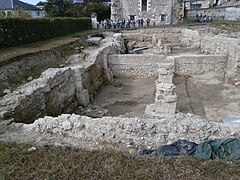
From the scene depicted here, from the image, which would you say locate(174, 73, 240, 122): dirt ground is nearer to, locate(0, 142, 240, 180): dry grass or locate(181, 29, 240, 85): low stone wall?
locate(181, 29, 240, 85): low stone wall

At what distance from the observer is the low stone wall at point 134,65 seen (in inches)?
589

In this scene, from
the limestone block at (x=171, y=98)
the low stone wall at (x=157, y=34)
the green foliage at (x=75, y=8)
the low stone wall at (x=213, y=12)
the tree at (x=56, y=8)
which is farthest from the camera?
the low stone wall at (x=213, y=12)

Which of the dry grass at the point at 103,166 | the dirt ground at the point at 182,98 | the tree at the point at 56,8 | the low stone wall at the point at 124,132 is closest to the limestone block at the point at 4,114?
the low stone wall at the point at 124,132

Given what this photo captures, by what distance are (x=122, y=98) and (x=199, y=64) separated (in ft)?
19.5

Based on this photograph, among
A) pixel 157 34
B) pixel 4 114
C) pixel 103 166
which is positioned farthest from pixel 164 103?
pixel 157 34

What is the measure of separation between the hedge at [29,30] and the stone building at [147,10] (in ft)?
40.0

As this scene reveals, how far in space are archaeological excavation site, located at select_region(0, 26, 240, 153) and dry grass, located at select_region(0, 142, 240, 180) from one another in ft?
2.36

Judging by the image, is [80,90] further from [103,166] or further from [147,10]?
[147,10]

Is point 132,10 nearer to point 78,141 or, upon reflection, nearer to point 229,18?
point 229,18

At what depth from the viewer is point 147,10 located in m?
32.1

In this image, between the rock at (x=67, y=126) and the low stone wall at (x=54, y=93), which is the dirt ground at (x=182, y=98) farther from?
the rock at (x=67, y=126)

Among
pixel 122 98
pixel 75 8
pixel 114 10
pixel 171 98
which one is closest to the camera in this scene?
pixel 171 98

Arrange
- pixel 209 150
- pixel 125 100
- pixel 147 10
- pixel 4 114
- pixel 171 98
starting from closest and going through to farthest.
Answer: pixel 209 150 → pixel 4 114 → pixel 171 98 → pixel 125 100 → pixel 147 10

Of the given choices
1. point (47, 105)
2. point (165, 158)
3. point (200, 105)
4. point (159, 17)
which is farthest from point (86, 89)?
point (159, 17)
